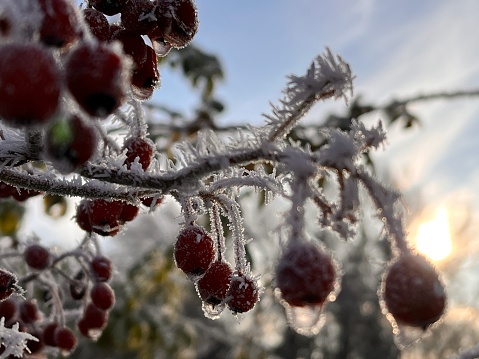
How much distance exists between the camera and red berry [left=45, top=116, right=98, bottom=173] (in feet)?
3.07

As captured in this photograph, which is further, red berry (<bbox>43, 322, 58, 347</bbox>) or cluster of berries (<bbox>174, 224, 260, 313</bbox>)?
red berry (<bbox>43, 322, 58, 347</bbox>)

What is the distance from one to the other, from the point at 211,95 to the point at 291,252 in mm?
4304

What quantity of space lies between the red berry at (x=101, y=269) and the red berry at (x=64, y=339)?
0.93 ft

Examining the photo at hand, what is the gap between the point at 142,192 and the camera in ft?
4.36

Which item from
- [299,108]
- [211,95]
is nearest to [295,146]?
[299,108]

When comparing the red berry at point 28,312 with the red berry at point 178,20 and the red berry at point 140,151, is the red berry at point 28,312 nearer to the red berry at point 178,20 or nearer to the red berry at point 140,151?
the red berry at point 140,151

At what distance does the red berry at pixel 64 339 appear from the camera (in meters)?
2.35

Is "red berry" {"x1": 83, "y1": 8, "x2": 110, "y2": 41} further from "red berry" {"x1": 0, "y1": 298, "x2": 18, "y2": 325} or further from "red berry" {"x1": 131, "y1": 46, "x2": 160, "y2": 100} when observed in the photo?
"red berry" {"x1": 0, "y1": 298, "x2": 18, "y2": 325}

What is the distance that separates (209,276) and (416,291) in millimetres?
690

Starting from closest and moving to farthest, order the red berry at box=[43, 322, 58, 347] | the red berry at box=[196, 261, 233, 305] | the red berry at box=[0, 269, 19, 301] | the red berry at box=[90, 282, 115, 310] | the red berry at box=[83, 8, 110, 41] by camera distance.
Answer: the red berry at box=[83, 8, 110, 41] → the red berry at box=[196, 261, 233, 305] → the red berry at box=[0, 269, 19, 301] → the red berry at box=[90, 282, 115, 310] → the red berry at box=[43, 322, 58, 347]

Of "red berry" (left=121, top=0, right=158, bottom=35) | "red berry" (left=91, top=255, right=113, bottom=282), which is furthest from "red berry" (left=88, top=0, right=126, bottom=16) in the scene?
"red berry" (left=91, top=255, right=113, bottom=282)

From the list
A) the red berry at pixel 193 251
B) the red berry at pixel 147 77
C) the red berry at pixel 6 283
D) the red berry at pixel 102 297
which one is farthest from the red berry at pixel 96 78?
the red berry at pixel 102 297

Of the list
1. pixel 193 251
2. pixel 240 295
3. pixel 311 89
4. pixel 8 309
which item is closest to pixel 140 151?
pixel 193 251

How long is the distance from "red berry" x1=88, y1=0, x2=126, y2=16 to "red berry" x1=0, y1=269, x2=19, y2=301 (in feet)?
2.78
